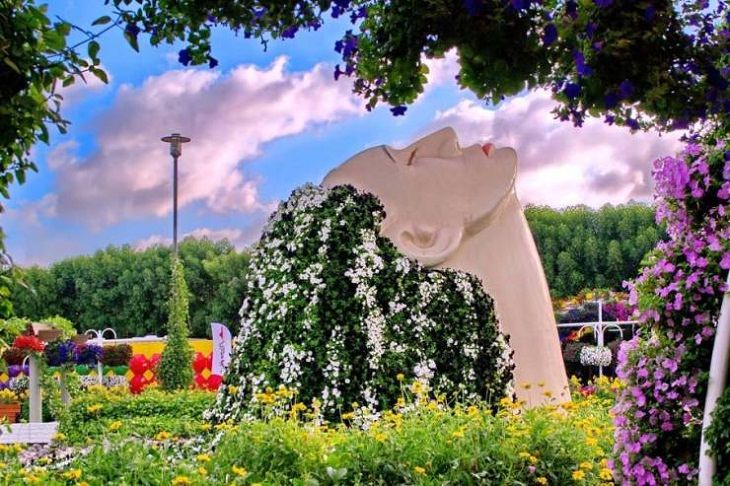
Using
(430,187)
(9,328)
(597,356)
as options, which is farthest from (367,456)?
(597,356)

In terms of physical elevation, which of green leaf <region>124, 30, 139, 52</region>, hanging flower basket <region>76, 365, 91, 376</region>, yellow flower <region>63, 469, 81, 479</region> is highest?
green leaf <region>124, 30, 139, 52</region>

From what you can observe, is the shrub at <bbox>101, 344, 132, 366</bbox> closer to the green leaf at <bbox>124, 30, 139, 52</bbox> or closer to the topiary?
the topiary

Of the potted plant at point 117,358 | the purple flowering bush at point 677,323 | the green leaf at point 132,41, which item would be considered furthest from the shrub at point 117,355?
the purple flowering bush at point 677,323

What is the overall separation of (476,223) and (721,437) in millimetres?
4235

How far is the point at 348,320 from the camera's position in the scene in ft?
19.4

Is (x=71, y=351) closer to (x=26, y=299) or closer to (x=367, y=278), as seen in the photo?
(x=367, y=278)

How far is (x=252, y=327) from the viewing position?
6.20m

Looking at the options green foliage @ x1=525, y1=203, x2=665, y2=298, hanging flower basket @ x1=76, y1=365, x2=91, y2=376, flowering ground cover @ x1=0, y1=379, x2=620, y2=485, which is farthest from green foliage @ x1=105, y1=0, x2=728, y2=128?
green foliage @ x1=525, y1=203, x2=665, y2=298

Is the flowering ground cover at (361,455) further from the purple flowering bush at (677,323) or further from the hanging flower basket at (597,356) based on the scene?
the hanging flower basket at (597,356)

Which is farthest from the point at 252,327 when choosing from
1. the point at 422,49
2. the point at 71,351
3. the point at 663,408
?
the point at 71,351

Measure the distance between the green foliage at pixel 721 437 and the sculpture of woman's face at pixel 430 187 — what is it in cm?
382

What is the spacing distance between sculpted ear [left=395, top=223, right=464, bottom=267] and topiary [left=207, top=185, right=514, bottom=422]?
12cm

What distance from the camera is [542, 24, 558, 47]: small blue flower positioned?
12.3ft

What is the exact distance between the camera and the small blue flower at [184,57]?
4707mm
